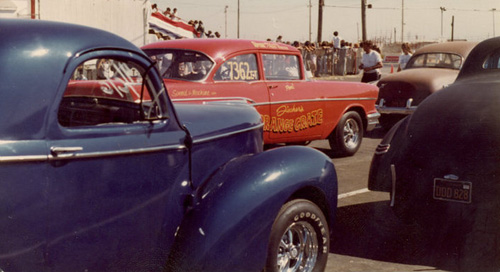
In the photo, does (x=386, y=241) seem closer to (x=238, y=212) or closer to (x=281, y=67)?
(x=238, y=212)

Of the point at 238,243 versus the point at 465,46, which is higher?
the point at 465,46

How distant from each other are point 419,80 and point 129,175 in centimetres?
1043

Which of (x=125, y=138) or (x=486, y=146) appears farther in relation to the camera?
(x=486, y=146)

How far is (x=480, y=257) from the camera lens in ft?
15.3

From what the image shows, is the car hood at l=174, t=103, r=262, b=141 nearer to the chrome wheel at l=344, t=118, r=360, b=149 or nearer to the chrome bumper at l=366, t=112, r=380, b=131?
the chrome wheel at l=344, t=118, r=360, b=149

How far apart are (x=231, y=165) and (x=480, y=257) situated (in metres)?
2.05

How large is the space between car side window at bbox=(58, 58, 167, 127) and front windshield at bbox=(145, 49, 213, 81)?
14.1ft

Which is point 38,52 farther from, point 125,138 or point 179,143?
point 179,143

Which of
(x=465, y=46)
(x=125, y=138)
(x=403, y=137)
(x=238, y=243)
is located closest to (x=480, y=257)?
(x=403, y=137)

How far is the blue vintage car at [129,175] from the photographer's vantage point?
2.87 m

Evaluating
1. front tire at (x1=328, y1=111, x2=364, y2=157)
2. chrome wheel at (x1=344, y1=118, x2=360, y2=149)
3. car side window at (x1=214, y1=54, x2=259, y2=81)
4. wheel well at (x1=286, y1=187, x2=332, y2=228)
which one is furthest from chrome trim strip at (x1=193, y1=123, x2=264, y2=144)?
chrome wheel at (x1=344, y1=118, x2=360, y2=149)

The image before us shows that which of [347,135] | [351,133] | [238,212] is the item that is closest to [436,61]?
[351,133]

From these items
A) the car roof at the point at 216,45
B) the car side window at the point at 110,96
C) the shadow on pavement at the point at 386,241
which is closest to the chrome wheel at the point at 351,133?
the car roof at the point at 216,45

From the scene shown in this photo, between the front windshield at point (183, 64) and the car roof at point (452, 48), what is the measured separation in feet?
24.5
